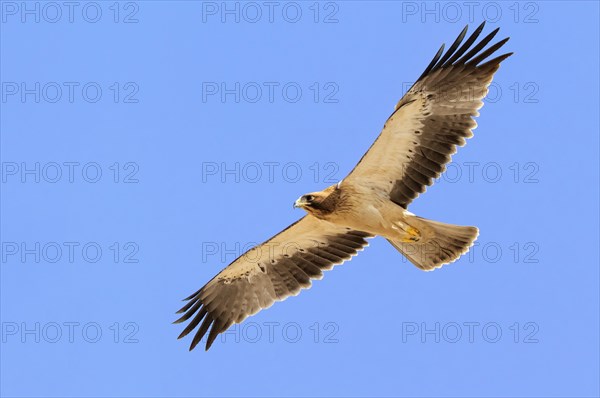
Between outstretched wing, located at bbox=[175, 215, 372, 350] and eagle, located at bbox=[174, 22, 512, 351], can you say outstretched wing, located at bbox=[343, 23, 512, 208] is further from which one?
outstretched wing, located at bbox=[175, 215, 372, 350]

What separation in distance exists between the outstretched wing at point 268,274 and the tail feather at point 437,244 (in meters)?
0.98

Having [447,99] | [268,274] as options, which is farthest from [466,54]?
[268,274]

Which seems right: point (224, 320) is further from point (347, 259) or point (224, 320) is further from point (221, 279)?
point (347, 259)

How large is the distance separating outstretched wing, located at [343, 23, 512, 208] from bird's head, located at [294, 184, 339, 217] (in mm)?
386

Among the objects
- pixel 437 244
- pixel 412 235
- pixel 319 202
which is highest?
pixel 319 202

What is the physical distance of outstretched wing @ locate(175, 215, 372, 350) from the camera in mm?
15094

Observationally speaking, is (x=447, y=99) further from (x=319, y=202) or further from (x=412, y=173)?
(x=319, y=202)

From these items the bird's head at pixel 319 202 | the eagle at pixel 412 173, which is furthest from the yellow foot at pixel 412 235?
the bird's head at pixel 319 202

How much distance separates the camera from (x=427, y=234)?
14.1m

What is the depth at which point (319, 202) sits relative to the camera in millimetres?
13641

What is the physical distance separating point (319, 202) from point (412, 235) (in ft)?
4.46

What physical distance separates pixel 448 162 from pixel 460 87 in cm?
100

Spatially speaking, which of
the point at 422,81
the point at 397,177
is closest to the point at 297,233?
the point at 397,177

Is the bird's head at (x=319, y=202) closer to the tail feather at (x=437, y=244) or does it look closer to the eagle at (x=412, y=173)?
the eagle at (x=412, y=173)
